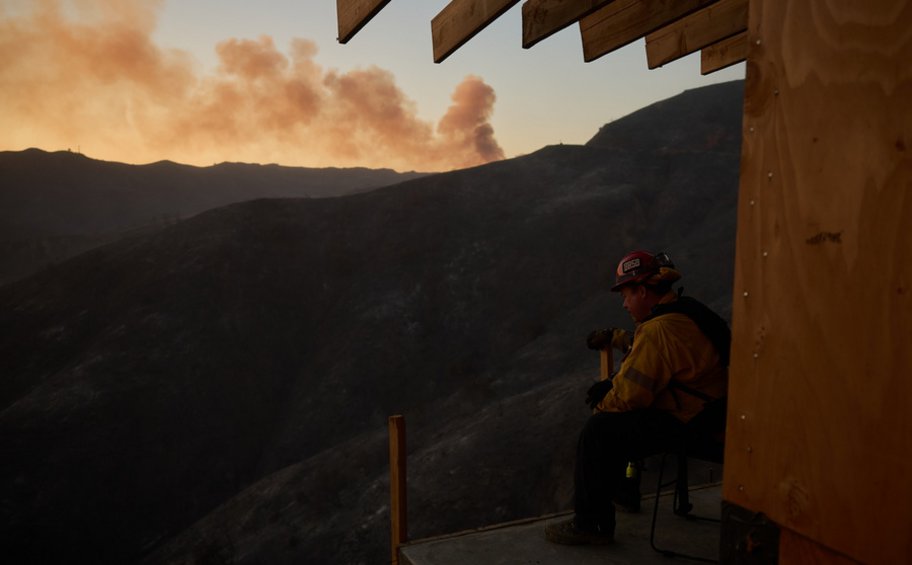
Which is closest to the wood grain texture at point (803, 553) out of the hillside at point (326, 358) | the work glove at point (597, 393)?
the work glove at point (597, 393)

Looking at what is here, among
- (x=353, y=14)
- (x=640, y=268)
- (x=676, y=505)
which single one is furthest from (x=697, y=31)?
(x=676, y=505)

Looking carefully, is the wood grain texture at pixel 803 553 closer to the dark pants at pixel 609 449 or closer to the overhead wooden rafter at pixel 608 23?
the dark pants at pixel 609 449

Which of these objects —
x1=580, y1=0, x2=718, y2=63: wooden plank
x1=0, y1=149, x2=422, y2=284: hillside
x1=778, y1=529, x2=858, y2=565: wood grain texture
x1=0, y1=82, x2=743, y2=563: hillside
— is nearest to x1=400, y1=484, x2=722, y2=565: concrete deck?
x1=778, y1=529, x2=858, y2=565: wood grain texture

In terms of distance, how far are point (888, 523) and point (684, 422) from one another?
7.30ft

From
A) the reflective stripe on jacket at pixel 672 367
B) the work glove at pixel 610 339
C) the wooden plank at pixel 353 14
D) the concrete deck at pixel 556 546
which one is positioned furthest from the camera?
the work glove at pixel 610 339

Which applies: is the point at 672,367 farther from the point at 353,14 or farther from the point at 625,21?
the point at 353,14

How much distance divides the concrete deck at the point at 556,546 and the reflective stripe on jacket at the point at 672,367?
3.45 feet

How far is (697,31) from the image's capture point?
4680 millimetres

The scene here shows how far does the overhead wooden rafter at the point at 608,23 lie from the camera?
3465mm

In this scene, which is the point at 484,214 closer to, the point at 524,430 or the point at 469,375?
the point at 469,375

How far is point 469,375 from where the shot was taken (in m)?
27.5

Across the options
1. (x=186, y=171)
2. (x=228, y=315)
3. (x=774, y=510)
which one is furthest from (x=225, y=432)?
(x=186, y=171)

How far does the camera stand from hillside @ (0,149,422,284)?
5853 cm

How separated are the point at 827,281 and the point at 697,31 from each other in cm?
390
